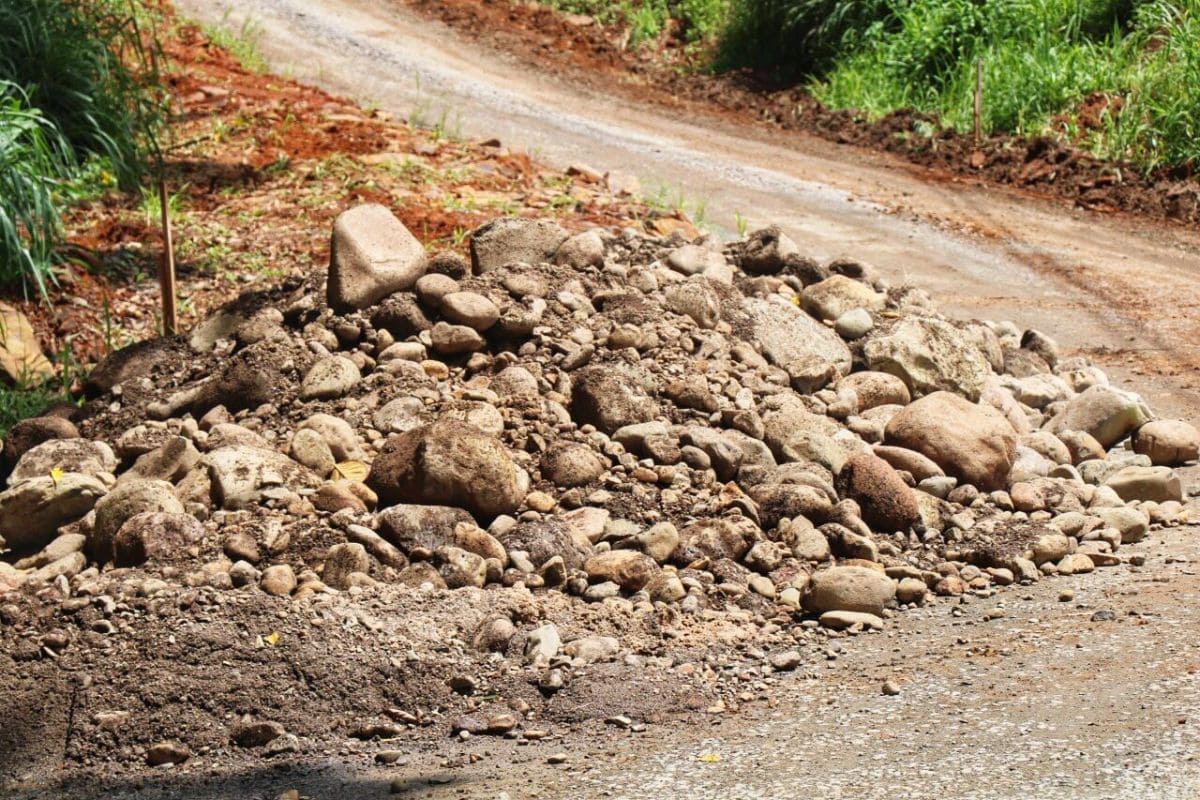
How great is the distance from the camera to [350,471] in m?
4.71

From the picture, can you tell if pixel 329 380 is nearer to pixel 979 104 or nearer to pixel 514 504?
pixel 514 504

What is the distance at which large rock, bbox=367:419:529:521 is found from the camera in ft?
14.7

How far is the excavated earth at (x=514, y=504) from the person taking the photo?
3.67 m

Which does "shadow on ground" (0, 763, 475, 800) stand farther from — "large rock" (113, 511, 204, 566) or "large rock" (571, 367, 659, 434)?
"large rock" (571, 367, 659, 434)

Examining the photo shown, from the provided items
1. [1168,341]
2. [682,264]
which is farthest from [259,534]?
[1168,341]

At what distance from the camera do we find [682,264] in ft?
19.9

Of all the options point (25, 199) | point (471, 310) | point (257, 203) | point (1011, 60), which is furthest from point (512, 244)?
point (1011, 60)

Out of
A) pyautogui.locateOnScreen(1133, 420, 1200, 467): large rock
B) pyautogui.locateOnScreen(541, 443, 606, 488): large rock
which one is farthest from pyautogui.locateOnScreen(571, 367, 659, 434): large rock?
pyautogui.locateOnScreen(1133, 420, 1200, 467): large rock

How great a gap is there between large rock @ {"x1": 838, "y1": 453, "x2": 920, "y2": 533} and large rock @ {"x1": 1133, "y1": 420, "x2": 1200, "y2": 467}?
127 centimetres

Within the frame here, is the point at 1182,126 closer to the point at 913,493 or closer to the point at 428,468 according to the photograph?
the point at 913,493

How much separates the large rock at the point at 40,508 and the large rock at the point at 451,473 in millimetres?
927

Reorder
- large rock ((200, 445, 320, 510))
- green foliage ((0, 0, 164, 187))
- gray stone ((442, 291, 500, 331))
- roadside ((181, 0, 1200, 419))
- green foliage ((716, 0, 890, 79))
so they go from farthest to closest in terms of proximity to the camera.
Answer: green foliage ((716, 0, 890, 79)), roadside ((181, 0, 1200, 419)), green foliage ((0, 0, 164, 187)), gray stone ((442, 291, 500, 331)), large rock ((200, 445, 320, 510))

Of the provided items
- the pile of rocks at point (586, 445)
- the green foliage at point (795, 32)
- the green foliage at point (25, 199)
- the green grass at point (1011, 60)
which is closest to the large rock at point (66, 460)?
the pile of rocks at point (586, 445)

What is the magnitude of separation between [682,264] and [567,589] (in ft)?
7.10
